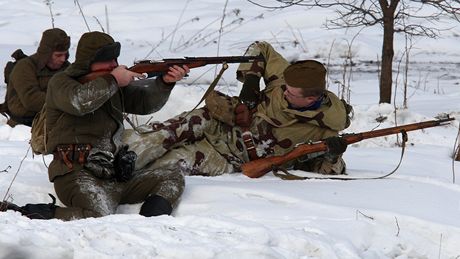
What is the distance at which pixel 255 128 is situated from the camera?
6273 mm

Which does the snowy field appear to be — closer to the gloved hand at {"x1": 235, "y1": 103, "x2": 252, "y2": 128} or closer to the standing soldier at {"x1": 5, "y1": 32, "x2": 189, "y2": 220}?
the standing soldier at {"x1": 5, "y1": 32, "x2": 189, "y2": 220}

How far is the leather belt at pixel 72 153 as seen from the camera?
5289 millimetres

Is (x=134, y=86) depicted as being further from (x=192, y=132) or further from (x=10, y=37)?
(x=10, y=37)

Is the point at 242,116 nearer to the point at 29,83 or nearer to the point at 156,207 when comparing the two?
the point at 156,207

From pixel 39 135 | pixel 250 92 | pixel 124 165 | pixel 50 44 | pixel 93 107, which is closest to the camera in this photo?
pixel 93 107

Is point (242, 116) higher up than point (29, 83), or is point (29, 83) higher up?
point (242, 116)

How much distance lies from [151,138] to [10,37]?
9677 mm

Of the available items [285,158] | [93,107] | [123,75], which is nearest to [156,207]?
[93,107]

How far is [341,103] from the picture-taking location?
6.22 m

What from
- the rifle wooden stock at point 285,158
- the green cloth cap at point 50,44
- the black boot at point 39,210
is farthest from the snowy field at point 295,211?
the green cloth cap at point 50,44

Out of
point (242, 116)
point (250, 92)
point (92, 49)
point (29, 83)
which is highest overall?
→ point (92, 49)

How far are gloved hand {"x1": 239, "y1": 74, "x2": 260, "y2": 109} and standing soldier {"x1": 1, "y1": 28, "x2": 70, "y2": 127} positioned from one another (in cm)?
259

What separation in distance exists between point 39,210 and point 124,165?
2.04ft

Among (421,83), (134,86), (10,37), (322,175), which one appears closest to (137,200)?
(134,86)
